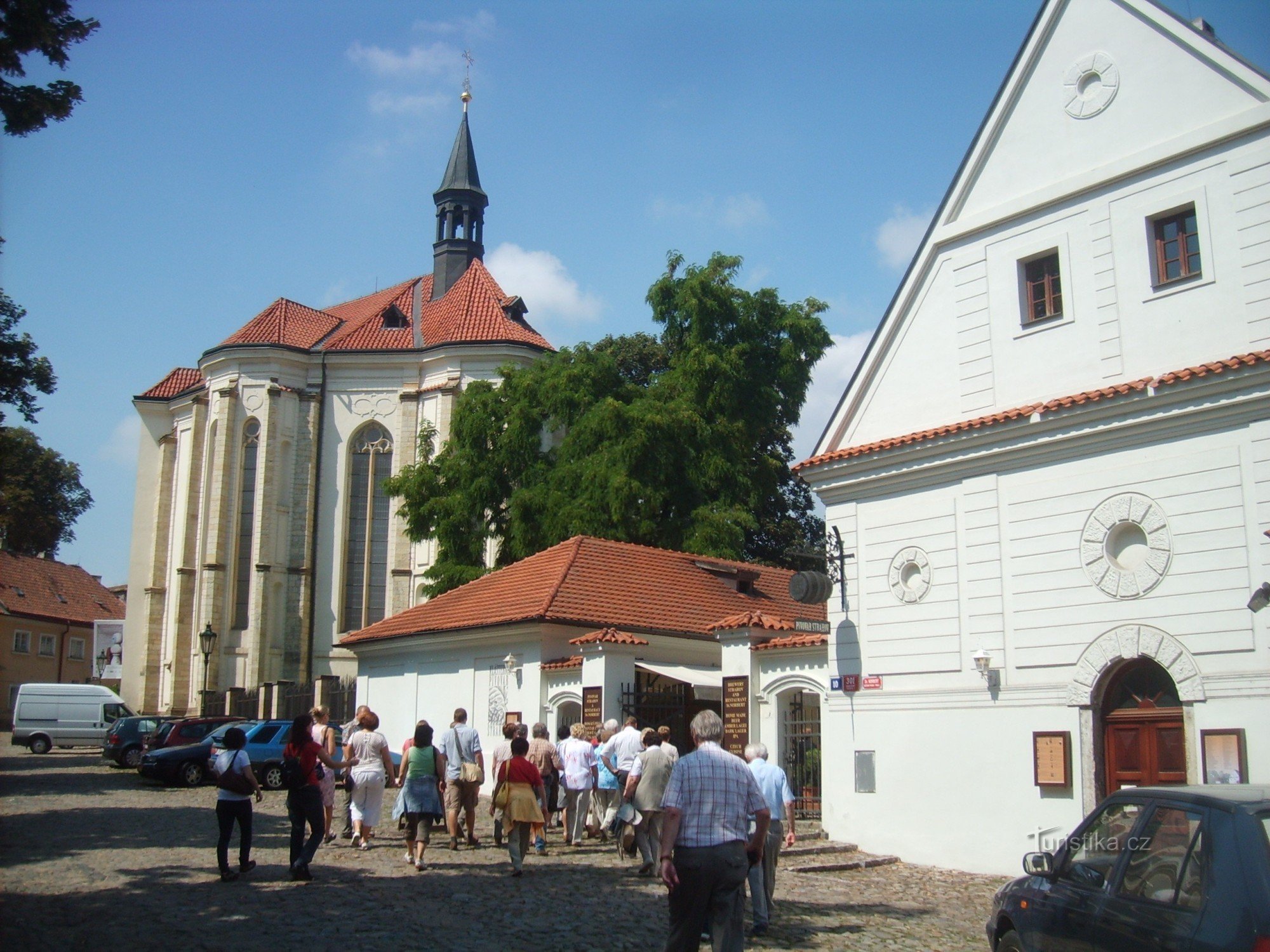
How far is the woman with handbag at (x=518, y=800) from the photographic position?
12.9 metres

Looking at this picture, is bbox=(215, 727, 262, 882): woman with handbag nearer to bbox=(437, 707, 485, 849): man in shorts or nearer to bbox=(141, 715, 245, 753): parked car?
bbox=(437, 707, 485, 849): man in shorts

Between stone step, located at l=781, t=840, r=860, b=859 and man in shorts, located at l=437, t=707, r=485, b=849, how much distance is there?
13.6 ft

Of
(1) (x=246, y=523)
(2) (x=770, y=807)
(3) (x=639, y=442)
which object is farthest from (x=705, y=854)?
(1) (x=246, y=523)

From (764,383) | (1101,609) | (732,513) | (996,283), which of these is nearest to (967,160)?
(996,283)

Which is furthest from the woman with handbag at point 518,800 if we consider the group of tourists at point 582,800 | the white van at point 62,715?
the white van at point 62,715

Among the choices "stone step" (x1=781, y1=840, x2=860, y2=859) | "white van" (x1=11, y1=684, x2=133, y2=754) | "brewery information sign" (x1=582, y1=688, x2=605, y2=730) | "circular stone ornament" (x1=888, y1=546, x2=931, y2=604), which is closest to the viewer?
"stone step" (x1=781, y1=840, x2=860, y2=859)

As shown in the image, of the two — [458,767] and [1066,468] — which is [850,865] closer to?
[458,767]

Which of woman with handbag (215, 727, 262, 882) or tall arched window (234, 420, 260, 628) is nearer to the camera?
woman with handbag (215, 727, 262, 882)

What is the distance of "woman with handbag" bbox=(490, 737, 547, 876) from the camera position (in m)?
12.9

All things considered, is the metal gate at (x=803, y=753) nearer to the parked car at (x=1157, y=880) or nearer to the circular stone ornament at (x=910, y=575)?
the circular stone ornament at (x=910, y=575)

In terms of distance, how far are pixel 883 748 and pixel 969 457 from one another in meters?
4.21

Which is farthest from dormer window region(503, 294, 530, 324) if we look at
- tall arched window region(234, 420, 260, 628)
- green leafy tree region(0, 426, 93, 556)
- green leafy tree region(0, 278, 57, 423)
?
green leafy tree region(0, 278, 57, 423)

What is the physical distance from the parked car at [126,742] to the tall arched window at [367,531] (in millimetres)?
15856

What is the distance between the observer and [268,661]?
154ft
